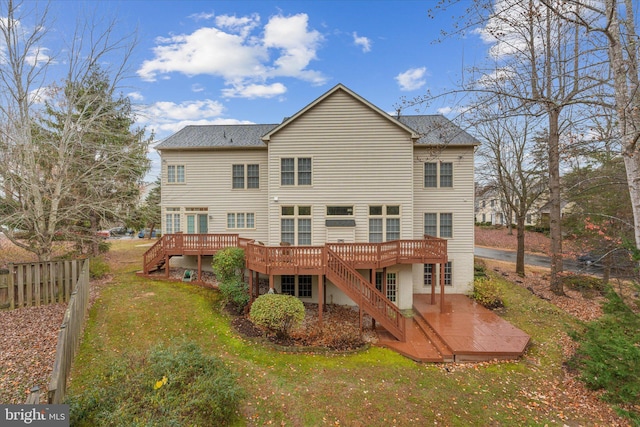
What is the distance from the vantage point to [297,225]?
12.5 meters

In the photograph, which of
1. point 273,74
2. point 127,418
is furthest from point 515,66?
point 273,74

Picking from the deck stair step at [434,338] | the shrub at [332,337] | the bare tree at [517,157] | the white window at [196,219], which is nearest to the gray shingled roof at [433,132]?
the bare tree at [517,157]

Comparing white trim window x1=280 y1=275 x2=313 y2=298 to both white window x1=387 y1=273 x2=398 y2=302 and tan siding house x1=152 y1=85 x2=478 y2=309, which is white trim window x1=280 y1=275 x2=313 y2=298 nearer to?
tan siding house x1=152 y1=85 x2=478 y2=309

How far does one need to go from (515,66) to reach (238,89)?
1992cm

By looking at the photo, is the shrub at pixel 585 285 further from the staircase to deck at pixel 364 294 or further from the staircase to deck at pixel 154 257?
the staircase to deck at pixel 154 257

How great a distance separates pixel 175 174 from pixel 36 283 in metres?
7.63

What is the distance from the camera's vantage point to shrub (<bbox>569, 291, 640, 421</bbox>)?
5016 mm

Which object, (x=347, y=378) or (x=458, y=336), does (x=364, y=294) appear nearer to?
(x=347, y=378)

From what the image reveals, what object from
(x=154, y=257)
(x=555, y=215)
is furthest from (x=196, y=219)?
(x=555, y=215)

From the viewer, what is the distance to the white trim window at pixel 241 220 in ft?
48.3

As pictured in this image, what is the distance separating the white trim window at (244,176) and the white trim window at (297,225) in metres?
3.30

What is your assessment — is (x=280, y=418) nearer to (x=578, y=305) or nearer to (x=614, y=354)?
(x=614, y=354)

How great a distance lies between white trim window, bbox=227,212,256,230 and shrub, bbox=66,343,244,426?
31.3 ft

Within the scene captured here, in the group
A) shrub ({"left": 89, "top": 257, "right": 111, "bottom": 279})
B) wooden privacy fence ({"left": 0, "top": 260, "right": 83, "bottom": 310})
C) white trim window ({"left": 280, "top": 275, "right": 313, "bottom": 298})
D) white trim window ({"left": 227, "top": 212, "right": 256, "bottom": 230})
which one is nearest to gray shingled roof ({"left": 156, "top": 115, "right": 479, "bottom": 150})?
white trim window ({"left": 227, "top": 212, "right": 256, "bottom": 230})
